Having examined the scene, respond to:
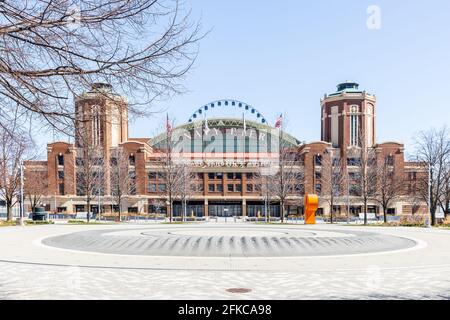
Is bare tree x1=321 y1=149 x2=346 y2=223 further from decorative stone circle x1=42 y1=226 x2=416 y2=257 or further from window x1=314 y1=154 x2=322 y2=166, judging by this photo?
decorative stone circle x1=42 y1=226 x2=416 y2=257

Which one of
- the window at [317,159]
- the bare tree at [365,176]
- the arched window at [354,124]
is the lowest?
the bare tree at [365,176]

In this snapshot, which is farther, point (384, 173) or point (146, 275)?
point (384, 173)

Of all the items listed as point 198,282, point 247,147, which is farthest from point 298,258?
point 247,147

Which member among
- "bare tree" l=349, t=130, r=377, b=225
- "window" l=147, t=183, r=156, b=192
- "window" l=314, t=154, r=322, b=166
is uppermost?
"window" l=314, t=154, r=322, b=166

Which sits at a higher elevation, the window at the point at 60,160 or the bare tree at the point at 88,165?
the window at the point at 60,160

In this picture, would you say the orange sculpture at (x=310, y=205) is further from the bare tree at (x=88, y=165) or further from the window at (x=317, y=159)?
the window at (x=317, y=159)

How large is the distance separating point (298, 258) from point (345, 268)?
2.47 meters

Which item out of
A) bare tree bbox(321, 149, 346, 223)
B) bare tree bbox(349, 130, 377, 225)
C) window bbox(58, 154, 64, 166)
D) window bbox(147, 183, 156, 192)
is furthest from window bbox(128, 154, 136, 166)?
bare tree bbox(349, 130, 377, 225)

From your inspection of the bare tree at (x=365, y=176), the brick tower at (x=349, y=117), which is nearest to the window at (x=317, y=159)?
the brick tower at (x=349, y=117)

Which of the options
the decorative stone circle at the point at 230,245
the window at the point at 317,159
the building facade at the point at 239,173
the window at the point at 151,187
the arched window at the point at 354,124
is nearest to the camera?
the decorative stone circle at the point at 230,245

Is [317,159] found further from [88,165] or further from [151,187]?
[88,165]

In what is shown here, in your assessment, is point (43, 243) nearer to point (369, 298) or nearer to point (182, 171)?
point (369, 298)

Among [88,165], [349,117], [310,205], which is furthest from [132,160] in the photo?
[310,205]
